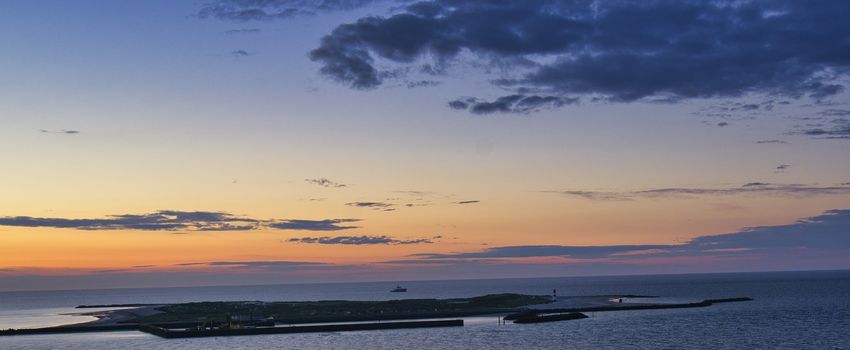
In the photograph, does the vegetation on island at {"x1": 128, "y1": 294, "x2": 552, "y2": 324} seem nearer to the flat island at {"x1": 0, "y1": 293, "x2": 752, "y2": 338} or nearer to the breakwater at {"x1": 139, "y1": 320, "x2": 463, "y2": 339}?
the flat island at {"x1": 0, "y1": 293, "x2": 752, "y2": 338}

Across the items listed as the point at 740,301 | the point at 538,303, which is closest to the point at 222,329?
the point at 538,303

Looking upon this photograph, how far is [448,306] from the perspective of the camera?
147 m

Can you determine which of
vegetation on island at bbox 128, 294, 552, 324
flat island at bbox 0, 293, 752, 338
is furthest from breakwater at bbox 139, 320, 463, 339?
vegetation on island at bbox 128, 294, 552, 324

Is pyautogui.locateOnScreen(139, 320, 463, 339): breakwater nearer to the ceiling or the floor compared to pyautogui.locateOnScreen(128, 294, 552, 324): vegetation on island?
nearer to the floor

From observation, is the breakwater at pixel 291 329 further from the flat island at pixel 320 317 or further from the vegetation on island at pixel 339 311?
the vegetation on island at pixel 339 311

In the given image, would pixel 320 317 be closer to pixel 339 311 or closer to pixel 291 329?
pixel 339 311

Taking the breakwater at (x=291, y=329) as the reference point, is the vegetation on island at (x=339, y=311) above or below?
above

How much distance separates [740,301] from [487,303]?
58.8 m

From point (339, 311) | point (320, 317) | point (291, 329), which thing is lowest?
point (291, 329)

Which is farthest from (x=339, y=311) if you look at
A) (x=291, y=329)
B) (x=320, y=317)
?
(x=291, y=329)

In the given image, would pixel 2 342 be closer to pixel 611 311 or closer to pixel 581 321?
pixel 581 321

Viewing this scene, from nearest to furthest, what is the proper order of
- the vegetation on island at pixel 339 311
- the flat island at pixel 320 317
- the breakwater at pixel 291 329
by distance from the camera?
the breakwater at pixel 291 329 → the flat island at pixel 320 317 → the vegetation on island at pixel 339 311

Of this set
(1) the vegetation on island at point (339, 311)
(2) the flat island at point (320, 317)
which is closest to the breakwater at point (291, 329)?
(2) the flat island at point (320, 317)

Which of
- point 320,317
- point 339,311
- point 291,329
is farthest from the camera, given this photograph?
point 339,311
